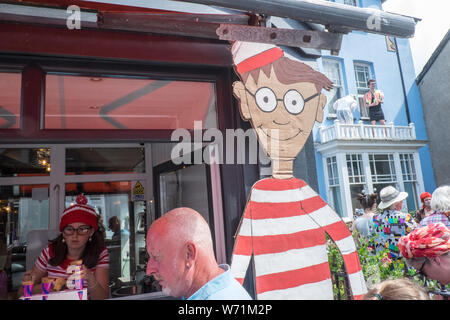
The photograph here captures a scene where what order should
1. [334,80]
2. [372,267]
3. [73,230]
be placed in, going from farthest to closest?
[334,80] < [372,267] < [73,230]

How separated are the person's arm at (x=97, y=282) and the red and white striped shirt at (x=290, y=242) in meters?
1.04

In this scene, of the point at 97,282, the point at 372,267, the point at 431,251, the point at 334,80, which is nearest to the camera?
the point at 431,251

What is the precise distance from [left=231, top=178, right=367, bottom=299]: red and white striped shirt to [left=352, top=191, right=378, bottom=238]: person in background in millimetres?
630

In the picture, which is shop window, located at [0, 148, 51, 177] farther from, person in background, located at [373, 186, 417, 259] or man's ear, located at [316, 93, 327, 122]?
person in background, located at [373, 186, 417, 259]

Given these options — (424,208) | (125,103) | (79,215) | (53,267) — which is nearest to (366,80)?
(424,208)

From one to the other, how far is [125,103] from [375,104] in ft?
7.53

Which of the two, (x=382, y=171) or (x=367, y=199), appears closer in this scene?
(x=382, y=171)

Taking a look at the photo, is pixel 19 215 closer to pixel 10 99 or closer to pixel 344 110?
pixel 10 99

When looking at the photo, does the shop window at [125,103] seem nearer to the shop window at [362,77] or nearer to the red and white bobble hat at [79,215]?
the red and white bobble hat at [79,215]

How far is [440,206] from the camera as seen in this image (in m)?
2.67

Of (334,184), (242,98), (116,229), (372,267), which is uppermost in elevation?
(242,98)

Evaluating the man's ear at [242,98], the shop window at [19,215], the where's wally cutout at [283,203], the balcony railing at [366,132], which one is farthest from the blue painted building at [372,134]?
the shop window at [19,215]
